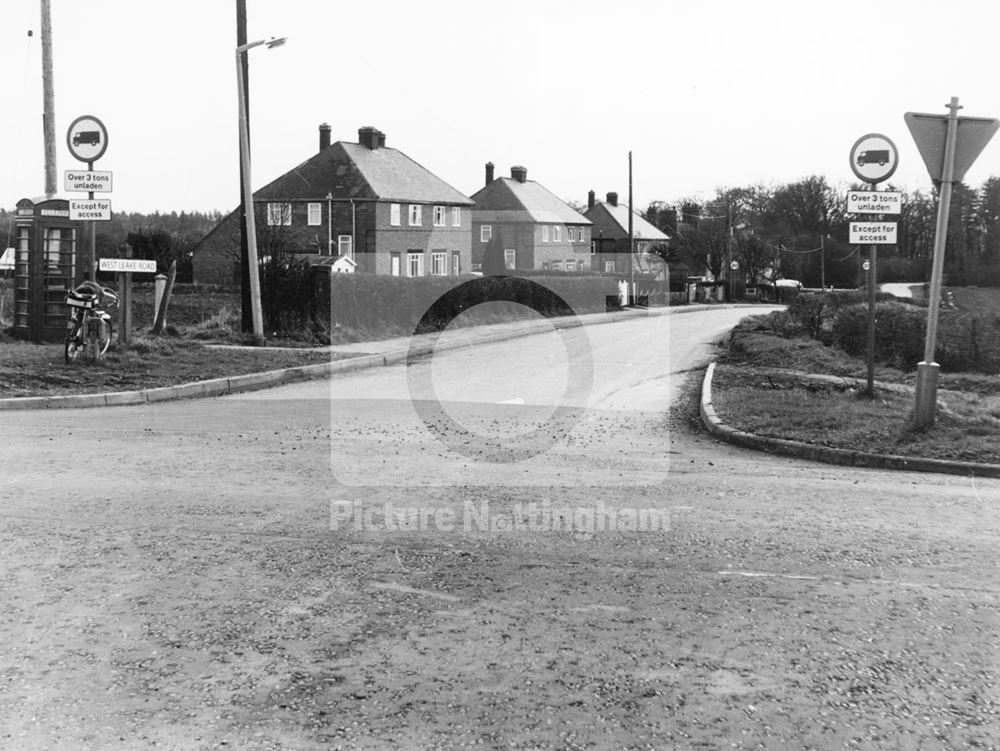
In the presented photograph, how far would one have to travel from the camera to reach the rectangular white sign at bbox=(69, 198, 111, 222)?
49.8 ft

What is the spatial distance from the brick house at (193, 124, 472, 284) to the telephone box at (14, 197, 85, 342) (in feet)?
140

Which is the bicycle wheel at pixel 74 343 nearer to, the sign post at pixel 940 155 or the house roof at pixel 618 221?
the sign post at pixel 940 155

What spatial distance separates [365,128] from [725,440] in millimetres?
59111

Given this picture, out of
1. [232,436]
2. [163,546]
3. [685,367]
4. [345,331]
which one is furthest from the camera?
[345,331]

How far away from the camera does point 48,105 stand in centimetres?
1952

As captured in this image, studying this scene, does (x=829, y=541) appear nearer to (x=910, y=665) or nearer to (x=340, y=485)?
(x=910, y=665)

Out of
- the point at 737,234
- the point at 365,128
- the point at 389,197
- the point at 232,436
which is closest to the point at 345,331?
the point at 232,436

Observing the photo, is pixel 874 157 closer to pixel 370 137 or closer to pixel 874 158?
pixel 874 158

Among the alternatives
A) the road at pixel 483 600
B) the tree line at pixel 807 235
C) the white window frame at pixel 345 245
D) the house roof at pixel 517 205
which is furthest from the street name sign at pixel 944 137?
the house roof at pixel 517 205

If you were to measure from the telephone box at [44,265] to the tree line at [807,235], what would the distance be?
62.4 meters

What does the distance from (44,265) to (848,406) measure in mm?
13246

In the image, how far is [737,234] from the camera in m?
87.2

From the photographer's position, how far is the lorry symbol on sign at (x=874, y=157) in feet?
42.0

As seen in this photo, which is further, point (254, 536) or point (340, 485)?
point (340, 485)
